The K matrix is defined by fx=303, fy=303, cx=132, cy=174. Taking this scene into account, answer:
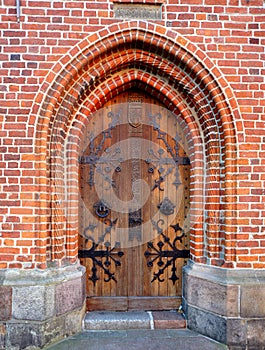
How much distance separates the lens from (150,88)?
3.81m

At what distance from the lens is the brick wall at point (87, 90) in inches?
132

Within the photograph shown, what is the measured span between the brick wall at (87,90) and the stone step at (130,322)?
81cm

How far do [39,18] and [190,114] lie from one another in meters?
2.05

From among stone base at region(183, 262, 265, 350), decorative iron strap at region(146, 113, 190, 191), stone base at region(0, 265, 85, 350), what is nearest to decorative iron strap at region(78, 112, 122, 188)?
decorative iron strap at region(146, 113, 190, 191)

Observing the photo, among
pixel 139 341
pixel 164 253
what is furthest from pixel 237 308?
pixel 139 341

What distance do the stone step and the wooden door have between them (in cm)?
17

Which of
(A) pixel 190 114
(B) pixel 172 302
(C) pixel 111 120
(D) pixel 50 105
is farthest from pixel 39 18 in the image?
(B) pixel 172 302

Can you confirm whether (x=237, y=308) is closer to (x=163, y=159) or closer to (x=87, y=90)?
(x=163, y=159)

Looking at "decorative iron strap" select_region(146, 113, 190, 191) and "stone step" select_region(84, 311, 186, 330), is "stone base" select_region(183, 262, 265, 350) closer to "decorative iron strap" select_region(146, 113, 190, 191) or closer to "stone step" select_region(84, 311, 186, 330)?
"stone step" select_region(84, 311, 186, 330)

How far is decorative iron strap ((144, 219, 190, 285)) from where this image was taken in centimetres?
393

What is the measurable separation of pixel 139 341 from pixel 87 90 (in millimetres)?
2959

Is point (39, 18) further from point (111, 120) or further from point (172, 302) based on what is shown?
point (172, 302)

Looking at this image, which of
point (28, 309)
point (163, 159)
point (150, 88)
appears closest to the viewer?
point (28, 309)

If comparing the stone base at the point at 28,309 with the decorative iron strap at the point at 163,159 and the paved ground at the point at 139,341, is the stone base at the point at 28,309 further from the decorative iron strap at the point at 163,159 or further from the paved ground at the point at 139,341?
the decorative iron strap at the point at 163,159
